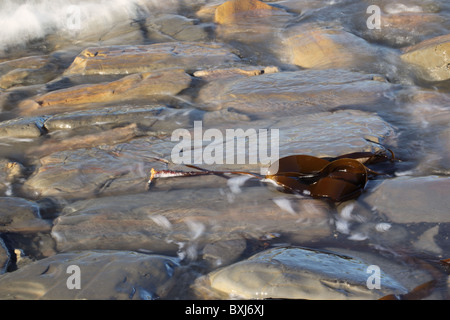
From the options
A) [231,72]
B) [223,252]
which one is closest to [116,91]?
[231,72]

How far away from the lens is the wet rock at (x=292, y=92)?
4.26 meters

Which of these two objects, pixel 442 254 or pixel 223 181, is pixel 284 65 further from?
pixel 442 254

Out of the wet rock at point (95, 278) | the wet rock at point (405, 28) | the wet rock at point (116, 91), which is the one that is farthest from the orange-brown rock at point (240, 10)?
the wet rock at point (95, 278)

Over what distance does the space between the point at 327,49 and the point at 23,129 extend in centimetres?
348

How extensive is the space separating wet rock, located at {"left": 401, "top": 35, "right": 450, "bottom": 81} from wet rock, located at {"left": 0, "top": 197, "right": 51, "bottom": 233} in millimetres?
4003

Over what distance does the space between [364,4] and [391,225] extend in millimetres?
5332

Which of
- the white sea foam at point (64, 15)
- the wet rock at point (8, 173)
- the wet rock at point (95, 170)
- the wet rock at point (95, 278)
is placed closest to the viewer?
the wet rock at point (95, 278)

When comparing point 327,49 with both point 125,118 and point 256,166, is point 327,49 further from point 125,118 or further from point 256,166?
point 256,166

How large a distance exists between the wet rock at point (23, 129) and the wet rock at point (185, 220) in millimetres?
1445

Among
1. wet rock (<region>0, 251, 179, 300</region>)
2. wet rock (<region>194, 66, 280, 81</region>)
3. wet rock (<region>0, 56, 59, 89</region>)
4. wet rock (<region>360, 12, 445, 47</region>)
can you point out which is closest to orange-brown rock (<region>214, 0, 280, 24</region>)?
wet rock (<region>360, 12, 445, 47</region>)

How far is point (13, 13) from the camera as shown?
312 inches

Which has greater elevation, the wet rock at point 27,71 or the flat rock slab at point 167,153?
the wet rock at point 27,71

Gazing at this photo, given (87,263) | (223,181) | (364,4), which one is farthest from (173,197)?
(364,4)

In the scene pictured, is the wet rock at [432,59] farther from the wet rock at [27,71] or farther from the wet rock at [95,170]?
the wet rock at [27,71]
